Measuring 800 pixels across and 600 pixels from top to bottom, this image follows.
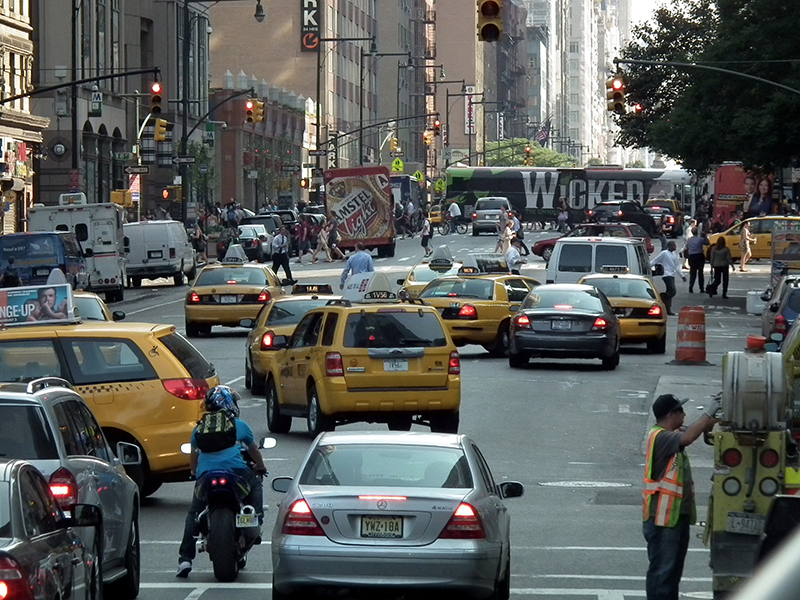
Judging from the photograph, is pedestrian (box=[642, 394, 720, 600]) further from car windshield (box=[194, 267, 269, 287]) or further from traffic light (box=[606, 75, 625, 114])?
traffic light (box=[606, 75, 625, 114])

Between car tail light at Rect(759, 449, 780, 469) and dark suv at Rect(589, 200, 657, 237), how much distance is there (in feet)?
217

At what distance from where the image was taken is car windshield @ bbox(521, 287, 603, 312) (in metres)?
27.0

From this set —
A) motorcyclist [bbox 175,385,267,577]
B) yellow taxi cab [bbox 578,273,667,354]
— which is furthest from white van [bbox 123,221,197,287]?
motorcyclist [bbox 175,385,267,577]

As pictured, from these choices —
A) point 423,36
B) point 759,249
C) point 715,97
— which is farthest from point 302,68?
point 715,97

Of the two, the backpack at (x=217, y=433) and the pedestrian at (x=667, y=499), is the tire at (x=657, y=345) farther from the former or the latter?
the pedestrian at (x=667, y=499)

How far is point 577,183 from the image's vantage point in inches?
3519

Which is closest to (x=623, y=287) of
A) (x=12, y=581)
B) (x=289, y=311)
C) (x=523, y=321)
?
(x=523, y=321)

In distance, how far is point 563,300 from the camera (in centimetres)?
2728

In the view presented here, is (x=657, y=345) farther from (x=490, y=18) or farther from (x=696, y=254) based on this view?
(x=696, y=254)

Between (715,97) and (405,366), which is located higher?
(715,97)

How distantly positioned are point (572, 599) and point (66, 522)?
410 cm

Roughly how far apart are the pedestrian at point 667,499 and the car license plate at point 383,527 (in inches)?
56.9

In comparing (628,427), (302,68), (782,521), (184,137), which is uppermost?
(302,68)

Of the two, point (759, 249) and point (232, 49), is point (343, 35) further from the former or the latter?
point (759, 249)
